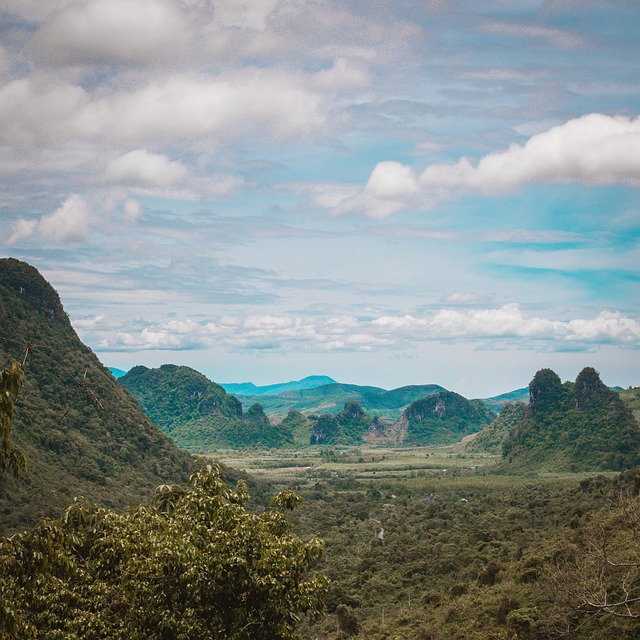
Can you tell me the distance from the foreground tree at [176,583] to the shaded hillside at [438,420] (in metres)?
179

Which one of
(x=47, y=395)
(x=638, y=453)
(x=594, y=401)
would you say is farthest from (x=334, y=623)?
(x=594, y=401)

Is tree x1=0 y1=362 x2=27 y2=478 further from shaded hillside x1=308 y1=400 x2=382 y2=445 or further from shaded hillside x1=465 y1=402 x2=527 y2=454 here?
shaded hillside x1=308 y1=400 x2=382 y2=445

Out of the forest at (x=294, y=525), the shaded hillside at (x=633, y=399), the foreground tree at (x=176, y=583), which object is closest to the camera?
the foreground tree at (x=176, y=583)

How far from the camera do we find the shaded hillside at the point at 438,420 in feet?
618

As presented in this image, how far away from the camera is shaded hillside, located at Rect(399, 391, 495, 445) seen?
188m

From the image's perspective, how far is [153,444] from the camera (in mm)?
71188

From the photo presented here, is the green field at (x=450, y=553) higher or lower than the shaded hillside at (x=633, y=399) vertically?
lower

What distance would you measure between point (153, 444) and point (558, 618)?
56.4 m

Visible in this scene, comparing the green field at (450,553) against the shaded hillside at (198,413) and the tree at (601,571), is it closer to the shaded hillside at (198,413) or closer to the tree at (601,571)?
the tree at (601,571)

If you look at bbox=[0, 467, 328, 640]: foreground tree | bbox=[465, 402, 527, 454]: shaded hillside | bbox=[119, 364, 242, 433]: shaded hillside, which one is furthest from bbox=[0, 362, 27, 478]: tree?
bbox=[119, 364, 242, 433]: shaded hillside

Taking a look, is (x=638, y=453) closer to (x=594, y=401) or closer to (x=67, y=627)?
(x=594, y=401)

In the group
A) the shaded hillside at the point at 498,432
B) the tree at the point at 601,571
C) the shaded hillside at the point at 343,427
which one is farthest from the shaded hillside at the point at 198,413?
the tree at the point at 601,571

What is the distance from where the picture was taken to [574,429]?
109 metres

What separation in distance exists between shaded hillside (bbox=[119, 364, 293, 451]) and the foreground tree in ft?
506
